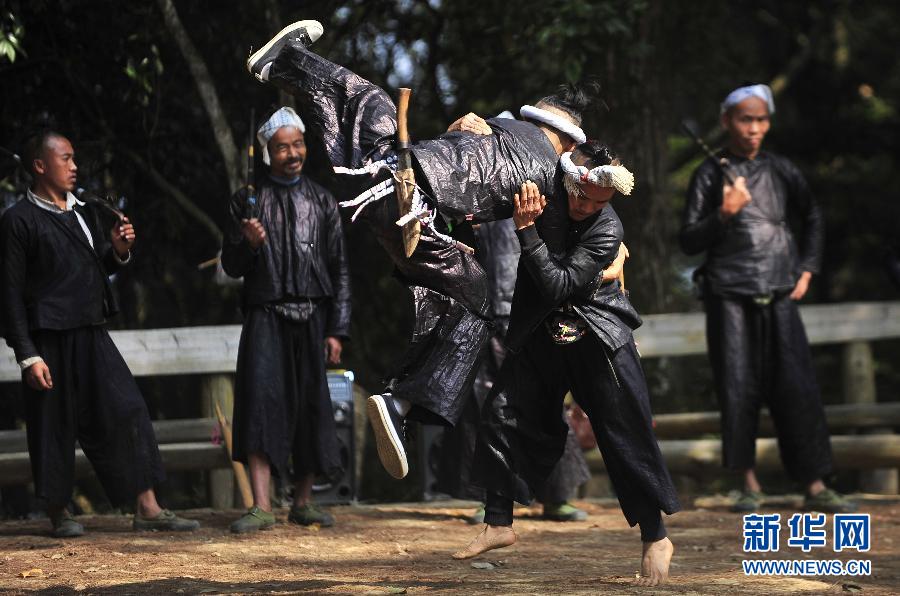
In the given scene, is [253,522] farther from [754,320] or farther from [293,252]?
[754,320]

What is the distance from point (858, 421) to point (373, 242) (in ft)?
12.6

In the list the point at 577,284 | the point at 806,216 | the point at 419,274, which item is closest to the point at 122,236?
the point at 419,274

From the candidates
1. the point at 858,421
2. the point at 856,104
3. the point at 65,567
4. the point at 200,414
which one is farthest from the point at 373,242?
the point at 856,104

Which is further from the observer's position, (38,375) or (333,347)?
(333,347)

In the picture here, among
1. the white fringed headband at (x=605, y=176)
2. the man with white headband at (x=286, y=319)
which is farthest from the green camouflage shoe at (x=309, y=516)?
the white fringed headband at (x=605, y=176)

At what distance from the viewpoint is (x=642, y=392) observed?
5.85 m

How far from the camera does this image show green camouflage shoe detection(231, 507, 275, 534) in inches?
291

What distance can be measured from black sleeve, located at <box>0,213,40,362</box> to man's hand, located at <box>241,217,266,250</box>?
1.09 meters

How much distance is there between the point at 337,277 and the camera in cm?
788

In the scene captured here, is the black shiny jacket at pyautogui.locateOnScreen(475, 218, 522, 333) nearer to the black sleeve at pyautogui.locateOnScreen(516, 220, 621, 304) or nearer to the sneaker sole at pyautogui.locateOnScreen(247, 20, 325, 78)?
the sneaker sole at pyautogui.locateOnScreen(247, 20, 325, 78)

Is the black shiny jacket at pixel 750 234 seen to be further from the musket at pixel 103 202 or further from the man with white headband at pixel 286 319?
the musket at pixel 103 202

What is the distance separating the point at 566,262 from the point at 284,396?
101 inches

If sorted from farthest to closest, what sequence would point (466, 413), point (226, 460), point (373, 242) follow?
point (373, 242) < point (226, 460) < point (466, 413)

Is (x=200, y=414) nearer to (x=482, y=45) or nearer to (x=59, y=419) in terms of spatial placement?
(x=59, y=419)
